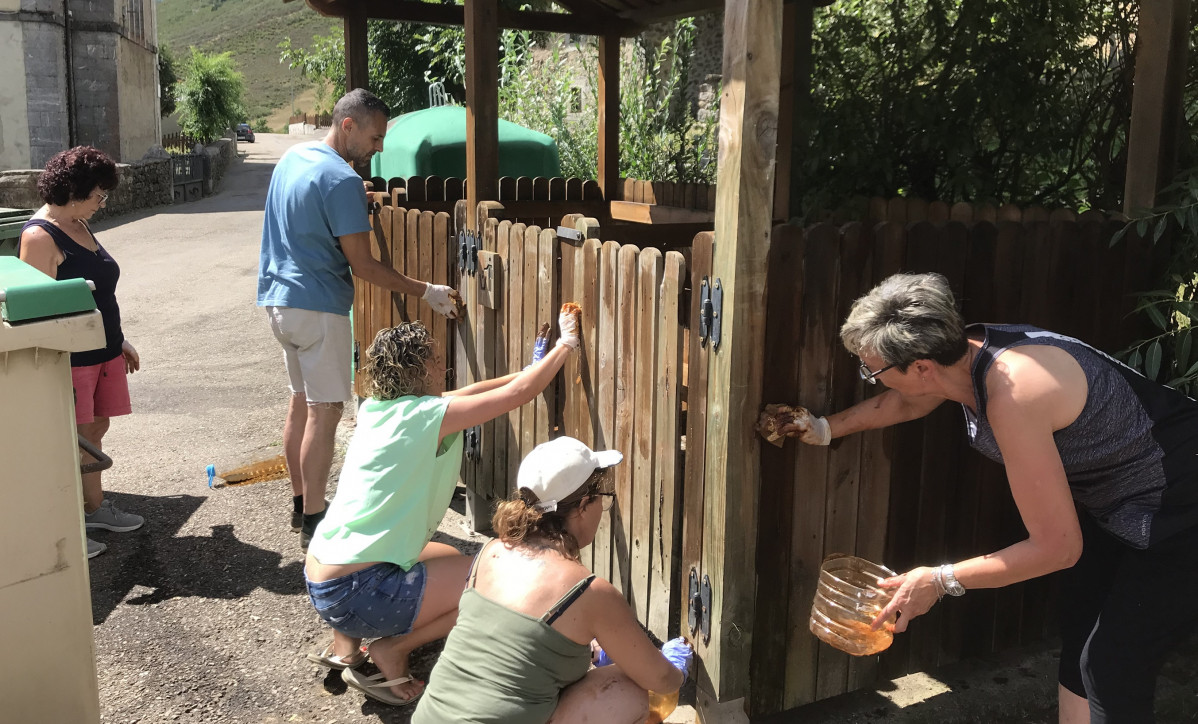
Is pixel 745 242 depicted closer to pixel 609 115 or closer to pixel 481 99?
pixel 481 99

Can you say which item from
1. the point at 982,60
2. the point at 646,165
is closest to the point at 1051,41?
the point at 982,60

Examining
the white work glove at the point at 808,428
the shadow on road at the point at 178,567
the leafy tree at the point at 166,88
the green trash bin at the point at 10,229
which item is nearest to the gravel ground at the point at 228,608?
the shadow on road at the point at 178,567

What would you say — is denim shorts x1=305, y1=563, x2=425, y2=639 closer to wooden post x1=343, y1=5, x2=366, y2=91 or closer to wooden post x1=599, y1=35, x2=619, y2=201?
wooden post x1=343, y1=5, x2=366, y2=91

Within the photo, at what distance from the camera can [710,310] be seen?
2.82 m

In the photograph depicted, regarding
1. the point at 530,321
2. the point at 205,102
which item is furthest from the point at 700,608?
the point at 205,102

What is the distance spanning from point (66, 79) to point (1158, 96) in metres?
25.7

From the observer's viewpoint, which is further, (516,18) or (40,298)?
(516,18)

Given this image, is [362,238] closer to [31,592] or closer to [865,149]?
[31,592]

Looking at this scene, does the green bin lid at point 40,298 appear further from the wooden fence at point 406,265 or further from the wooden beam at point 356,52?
the wooden beam at point 356,52

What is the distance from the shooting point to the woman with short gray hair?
2244mm

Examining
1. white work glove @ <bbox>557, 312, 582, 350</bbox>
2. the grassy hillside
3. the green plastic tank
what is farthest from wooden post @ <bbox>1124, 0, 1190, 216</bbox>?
the grassy hillside

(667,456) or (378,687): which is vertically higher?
(667,456)

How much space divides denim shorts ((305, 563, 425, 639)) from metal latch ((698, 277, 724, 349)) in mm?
1231

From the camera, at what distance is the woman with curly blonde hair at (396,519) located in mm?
3139
